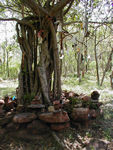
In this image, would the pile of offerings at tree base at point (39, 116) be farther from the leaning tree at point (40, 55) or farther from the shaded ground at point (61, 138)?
the leaning tree at point (40, 55)

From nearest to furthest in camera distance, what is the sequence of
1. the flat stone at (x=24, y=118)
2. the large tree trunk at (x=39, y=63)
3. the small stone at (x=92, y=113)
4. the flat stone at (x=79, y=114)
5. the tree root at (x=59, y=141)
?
the tree root at (x=59, y=141) → the flat stone at (x=24, y=118) → the flat stone at (x=79, y=114) → the small stone at (x=92, y=113) → the large tree trunk at (x=39, y=63)

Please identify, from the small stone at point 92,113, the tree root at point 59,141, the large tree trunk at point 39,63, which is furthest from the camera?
the large tree trunk at point 39,63

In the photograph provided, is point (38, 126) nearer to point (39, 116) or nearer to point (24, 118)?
point (39, 116)

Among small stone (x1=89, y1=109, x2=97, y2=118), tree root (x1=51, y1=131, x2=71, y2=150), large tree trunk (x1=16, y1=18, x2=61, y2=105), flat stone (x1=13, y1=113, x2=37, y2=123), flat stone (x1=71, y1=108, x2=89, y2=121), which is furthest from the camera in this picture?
large tree trunk (x1=16, y1=18, x2=61, y2=105)

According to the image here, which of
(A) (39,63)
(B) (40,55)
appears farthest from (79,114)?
(B) (40,55)

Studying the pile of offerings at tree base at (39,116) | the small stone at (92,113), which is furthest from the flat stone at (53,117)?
the small stone at (92,113)

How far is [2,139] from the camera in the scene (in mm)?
2451

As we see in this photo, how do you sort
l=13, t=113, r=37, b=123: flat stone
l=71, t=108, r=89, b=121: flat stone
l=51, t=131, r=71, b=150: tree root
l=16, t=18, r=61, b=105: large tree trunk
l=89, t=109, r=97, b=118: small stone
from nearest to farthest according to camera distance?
l=51, t=131, r=71, b=150: tree root → l=13, t=113, r=37, b=123: flat stone → l=71, t=108, r=89, b=121: flat stone → l=89, t=109, r=97, b=118: small stone → l=16, t=18, r=61, b=105: large tree trunk

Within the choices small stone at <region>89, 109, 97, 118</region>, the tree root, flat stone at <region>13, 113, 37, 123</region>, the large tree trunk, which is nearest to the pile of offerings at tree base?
flat stone at <region>13, 113, 37, 123</region>

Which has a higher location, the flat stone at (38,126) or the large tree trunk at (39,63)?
the large tree trunk at (39,63)

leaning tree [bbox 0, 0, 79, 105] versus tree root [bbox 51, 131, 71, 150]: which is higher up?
leaning tree [bbox 0, 0, 79, 105]

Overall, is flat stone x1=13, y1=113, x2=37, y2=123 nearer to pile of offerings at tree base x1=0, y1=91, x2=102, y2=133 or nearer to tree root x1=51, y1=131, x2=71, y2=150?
pile of offerings at tree base x1=0, y1=91, x2=102, y2=133

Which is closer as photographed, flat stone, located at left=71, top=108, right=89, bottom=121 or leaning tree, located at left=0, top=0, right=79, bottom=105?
flat stone, located at left=71, top=108, right=89, bottom=121

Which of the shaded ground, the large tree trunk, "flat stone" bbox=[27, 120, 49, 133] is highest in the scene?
the large tree trunk
